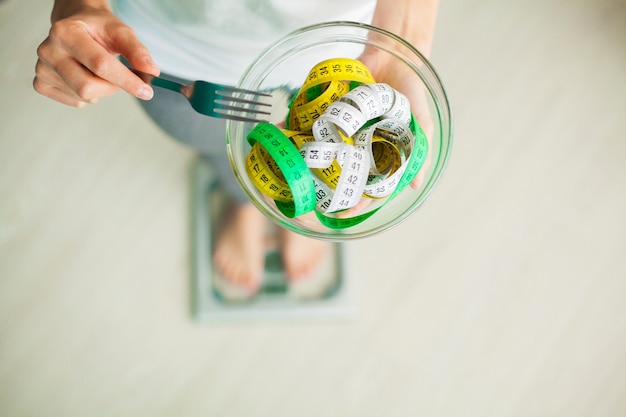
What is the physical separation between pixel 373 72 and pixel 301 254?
0.68 meters

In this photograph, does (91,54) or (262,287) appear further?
(262,287)

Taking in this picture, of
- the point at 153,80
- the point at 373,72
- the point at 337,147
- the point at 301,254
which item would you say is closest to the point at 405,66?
the point at 373,72

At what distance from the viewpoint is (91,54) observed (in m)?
0.71

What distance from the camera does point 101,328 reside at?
1.40 metres

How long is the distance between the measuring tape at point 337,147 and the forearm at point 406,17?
5.6 inches

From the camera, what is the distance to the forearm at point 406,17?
0.87 meters

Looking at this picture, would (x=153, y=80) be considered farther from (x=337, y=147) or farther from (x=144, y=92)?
(x=337, y=147)

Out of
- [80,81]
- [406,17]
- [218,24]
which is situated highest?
[406,17]

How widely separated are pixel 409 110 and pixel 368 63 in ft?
0.38

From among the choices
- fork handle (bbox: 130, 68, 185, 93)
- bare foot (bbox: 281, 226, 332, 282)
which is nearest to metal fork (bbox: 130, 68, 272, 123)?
fork handle (bbox: 130, 68, 185, 93)

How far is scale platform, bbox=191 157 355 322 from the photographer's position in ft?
4.63

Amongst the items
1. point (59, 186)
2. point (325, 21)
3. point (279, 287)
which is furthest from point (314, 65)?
point (59, 186)

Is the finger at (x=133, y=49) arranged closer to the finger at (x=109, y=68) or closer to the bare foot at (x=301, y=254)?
the finger at (x=109, y=68)

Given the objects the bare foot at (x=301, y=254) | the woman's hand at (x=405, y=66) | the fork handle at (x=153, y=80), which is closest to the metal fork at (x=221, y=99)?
the fork handle at (x=153, y=80)
